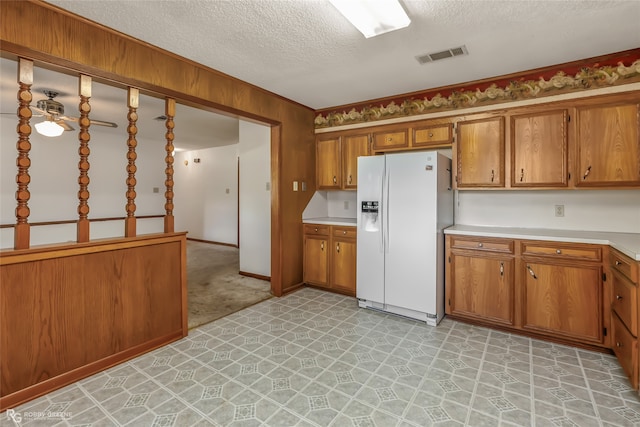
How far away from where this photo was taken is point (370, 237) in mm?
3439

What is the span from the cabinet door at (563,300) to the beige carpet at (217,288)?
2896mm

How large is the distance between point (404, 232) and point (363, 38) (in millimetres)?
1883

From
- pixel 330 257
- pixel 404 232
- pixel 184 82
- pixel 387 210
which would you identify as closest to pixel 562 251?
pixel 404 232

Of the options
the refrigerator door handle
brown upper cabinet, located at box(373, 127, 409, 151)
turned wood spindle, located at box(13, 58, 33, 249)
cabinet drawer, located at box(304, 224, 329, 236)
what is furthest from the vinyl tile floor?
brown upper cabinet, located at box(373, 127, 409, 151)

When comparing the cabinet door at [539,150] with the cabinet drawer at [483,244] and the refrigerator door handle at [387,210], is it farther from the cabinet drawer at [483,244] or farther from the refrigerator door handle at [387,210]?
the refrigerator door handle at [387,210]

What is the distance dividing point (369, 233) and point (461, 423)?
201 cm

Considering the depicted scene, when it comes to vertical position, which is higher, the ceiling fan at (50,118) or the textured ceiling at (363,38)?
the textured ceiling at (363,38)

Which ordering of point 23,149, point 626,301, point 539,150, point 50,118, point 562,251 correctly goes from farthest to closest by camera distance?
point 50,118
point 539,150
point 562,251
point 626,301
point 23,149

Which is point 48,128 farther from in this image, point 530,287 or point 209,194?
point 530,287

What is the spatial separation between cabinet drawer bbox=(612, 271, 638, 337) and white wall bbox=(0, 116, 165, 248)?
18.7 ft

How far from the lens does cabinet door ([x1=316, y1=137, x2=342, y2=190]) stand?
4223 mm

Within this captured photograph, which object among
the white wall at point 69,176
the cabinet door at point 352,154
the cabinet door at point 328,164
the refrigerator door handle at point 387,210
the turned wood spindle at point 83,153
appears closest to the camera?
the turned wood spindle at point 83,153

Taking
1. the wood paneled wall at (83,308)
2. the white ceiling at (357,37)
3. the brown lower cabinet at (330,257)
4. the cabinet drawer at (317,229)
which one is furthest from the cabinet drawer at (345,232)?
the wood paneled wall at (83,308)

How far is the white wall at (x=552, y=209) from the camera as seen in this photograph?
9.11 feet
